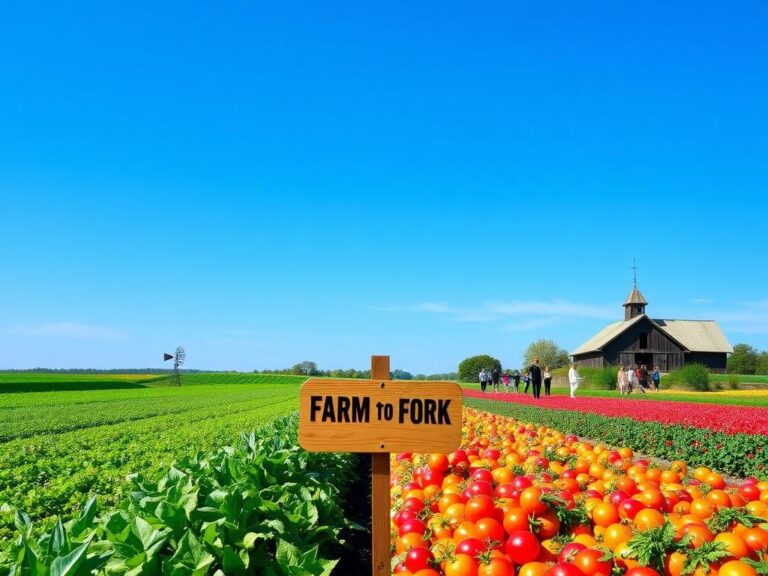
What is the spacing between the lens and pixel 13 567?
2252 millimetres

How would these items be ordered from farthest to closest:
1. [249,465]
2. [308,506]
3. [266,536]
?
[249,465] → [308,506] → [266,536]

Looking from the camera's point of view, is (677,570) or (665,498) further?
(665,498)

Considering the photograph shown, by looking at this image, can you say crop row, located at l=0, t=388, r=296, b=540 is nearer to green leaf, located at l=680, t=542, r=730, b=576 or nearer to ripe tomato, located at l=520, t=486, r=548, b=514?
ripe tomato, located at l=520, t=486, r=548, b=514

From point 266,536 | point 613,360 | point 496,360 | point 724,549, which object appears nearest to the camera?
point 724,549

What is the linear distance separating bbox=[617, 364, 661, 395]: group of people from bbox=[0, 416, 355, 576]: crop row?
3121 centimetres

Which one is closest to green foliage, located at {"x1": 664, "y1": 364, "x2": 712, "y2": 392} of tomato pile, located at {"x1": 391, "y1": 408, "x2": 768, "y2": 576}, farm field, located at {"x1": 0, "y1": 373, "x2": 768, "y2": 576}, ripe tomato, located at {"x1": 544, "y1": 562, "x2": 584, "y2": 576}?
farm field, located at {"x1": 0, "y1": 373, "x2": 768, "y2": 576}

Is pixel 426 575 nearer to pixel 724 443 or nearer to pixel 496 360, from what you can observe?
pixel 724 443

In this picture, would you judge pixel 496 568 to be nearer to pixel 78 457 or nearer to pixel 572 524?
pixel 572 524

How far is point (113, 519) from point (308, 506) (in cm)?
116

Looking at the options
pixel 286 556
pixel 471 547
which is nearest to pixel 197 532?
pixel 286 556

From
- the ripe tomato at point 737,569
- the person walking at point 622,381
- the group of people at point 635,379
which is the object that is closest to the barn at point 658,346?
the group of people at point 635,379

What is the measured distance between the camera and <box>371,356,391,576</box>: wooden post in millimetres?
2908

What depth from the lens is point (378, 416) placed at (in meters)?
2.99

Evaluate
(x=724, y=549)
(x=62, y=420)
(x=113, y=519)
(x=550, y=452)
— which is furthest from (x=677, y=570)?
(x=62, y=420)
